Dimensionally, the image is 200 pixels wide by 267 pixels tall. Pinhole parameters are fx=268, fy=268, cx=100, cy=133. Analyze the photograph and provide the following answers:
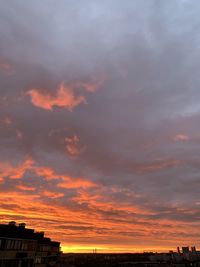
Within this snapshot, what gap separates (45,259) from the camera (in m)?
99.2

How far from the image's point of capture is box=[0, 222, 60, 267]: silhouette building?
70.2 meters

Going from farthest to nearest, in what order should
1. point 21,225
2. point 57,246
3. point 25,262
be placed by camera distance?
point 57,246 < point 21,225 < point 25,262

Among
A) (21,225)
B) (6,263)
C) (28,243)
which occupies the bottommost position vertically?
(6,263)

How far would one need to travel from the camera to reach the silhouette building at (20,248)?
70.2 meters

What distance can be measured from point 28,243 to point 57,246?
41385 mm

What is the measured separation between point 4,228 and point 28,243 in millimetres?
13899

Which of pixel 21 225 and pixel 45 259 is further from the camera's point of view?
pixel 45 259

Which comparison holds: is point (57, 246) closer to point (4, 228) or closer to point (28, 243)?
point (28, 243)

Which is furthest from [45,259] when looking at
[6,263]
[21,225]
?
[6,263]

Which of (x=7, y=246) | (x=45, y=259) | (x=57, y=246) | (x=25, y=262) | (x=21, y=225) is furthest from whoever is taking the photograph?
(x=57, y=246)

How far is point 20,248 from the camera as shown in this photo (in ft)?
252

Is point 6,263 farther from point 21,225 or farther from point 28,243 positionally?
point 21,225

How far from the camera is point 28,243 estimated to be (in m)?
82.4

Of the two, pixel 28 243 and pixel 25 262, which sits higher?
pixel 28 243
